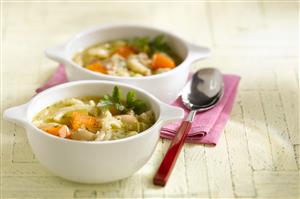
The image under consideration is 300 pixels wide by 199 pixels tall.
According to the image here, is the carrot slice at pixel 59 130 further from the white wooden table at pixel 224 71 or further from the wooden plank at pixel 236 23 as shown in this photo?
the wooden plank at pixel 236 23

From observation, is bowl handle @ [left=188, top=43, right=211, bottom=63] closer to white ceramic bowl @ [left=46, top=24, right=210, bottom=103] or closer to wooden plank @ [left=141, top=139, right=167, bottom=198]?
white ceramic bowl @ [left=46, top=24, right=210, bottom=103]

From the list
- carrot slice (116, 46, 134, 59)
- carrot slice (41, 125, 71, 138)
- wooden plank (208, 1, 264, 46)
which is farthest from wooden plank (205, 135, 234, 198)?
wooden plank (208, 1, 264, 46)

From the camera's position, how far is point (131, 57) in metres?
3.19

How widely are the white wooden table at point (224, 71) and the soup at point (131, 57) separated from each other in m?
0.26

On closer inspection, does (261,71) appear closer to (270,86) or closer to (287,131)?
(270,86)

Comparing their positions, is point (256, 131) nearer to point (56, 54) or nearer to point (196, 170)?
point (196, 170)

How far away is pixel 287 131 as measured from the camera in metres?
2.95

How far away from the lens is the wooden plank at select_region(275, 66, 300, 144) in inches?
117

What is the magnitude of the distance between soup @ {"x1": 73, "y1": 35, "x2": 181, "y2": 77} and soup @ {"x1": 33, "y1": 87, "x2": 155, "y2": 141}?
11.9 inches

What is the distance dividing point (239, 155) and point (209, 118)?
0.77 feet

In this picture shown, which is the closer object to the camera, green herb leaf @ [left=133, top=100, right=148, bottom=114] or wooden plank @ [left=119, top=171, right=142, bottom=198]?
wooden plank @ [left=119, top=171, right=142, bottom=198]

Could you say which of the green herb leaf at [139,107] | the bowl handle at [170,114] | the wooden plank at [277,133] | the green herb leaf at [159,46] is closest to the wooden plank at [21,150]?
the green herb leaf at [139,107]

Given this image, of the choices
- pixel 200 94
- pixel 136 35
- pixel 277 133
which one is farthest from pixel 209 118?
pixel 136 35

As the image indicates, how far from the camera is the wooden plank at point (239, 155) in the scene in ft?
8.47
